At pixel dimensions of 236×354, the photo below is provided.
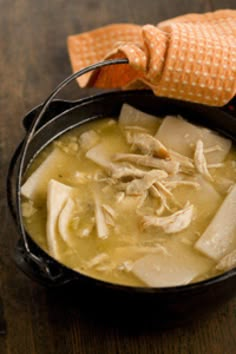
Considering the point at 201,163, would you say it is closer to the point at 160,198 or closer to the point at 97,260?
the point at 160,198

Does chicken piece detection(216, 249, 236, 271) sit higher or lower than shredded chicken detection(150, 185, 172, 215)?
lower

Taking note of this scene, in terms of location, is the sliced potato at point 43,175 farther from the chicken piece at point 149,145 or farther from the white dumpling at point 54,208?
the chicken piece at point 149,145

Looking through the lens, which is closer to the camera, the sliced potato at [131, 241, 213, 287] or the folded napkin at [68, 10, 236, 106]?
the sliced potato at [131, 241, 213, 287]

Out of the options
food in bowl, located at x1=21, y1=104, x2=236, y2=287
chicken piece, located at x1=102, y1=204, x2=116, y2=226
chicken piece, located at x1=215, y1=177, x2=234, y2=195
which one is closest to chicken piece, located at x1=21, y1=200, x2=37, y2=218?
food in bowl, located at x1=21, y1=104, x2=236, y2=287

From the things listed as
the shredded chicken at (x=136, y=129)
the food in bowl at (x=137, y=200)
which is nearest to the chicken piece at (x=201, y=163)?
the food in bowl at (x=137, y=200)

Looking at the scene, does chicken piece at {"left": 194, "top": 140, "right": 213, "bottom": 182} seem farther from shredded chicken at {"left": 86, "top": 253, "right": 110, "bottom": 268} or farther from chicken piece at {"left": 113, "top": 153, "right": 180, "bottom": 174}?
shredded chicken at {"left": 86, "top": 253, "right": 110, "bottom": 268}

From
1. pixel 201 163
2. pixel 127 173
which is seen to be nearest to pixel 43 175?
pixel 127 173

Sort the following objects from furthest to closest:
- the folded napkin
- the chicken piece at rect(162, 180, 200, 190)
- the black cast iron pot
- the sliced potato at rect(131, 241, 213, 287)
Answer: the folded napkin, the chicken piece at rect(162, 180, 200, 190), the sliced potato at rect(131, 241, 213, 287), the black cast iron pot

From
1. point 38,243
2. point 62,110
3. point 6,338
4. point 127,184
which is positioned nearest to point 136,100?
point 62,110
